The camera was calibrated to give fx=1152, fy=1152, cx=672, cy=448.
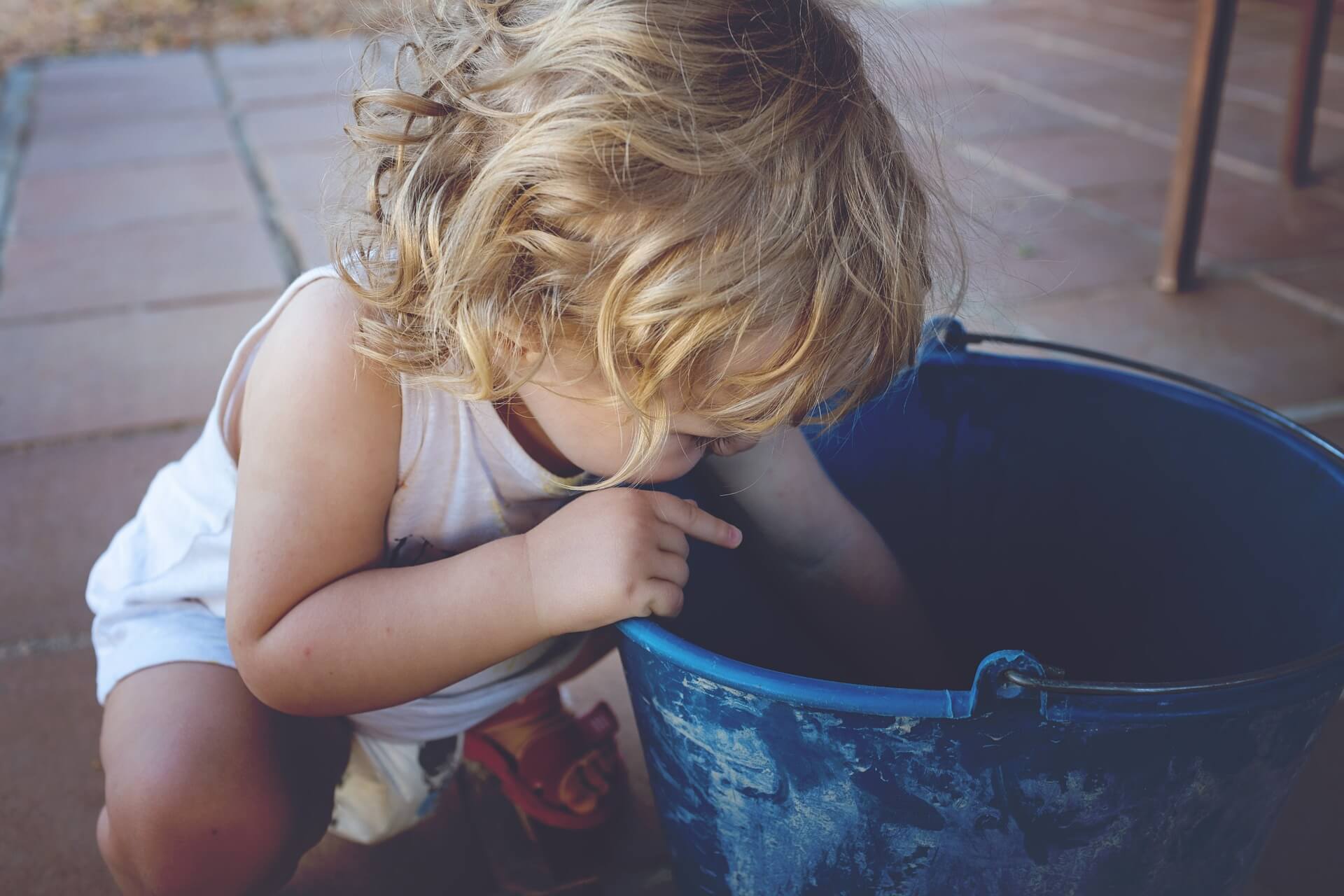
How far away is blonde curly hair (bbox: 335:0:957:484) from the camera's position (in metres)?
0.69

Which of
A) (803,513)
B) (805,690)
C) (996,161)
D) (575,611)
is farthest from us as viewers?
(996,161)

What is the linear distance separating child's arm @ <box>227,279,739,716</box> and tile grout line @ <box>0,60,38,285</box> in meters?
1.64

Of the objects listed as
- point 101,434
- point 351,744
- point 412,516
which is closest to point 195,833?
point 351,744

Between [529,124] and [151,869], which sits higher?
[529,124]

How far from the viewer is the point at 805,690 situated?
636 millimetres

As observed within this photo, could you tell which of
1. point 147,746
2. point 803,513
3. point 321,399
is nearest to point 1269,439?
point 803,513

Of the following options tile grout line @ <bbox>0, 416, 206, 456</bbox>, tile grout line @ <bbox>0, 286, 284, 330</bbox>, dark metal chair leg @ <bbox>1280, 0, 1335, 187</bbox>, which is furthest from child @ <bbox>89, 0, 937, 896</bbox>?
dark metal chair leg @ <bbox>1280, 0, 1335, 187</bbox>

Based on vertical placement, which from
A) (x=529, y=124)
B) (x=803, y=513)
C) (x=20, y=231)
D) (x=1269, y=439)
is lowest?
(x=20, y=231)

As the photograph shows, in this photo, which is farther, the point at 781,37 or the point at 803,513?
the point at 803,513

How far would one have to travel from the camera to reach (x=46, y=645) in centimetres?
128

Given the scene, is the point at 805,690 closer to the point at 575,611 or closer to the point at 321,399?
the point at 575,611

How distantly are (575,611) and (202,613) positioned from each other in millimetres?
439

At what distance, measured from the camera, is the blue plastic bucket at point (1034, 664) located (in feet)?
2.10

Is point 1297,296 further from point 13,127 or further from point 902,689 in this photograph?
point 13,127
